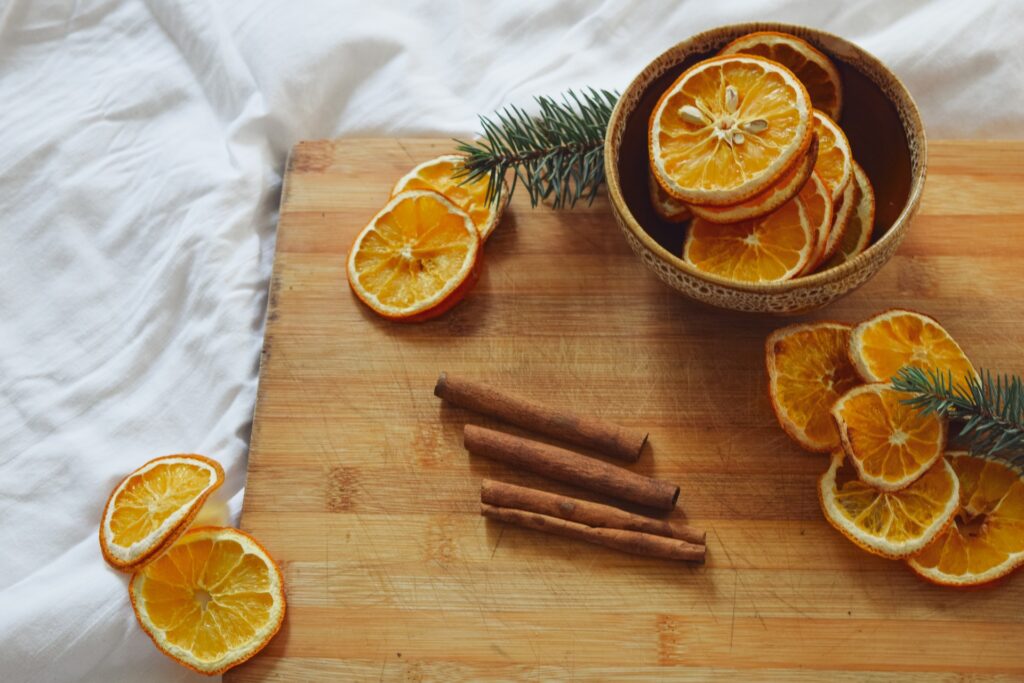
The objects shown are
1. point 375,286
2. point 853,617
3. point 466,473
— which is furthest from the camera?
point 375,286

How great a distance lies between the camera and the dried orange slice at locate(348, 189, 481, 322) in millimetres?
2416

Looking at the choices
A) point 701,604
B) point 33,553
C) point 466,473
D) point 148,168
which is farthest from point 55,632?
point 701,604

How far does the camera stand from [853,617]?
211 cm

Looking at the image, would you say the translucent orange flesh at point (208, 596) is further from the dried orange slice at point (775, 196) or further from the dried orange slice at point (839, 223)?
the dried orange slice at point (839, 223)

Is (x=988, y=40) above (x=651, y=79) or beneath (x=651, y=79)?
beneath

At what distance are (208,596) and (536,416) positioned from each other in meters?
0.83

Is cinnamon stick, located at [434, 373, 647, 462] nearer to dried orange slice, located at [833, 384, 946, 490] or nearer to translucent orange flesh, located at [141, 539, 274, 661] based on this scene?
dried orange slice, located at [833, 384, 946, 490]

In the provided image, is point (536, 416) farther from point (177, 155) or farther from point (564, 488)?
point (177, 155)

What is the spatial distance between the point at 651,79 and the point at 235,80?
1239 mm

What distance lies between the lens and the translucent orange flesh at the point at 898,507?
82.3 inches

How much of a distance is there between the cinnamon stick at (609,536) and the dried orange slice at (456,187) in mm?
688

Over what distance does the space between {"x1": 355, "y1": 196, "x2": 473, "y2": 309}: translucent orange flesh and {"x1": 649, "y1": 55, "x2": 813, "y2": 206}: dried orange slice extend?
55 cm

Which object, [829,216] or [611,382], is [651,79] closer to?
[829,216]

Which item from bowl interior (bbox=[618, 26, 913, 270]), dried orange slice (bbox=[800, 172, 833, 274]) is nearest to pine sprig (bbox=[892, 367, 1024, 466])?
dried orange slice (bbox=[800, 172, 833, 274])
